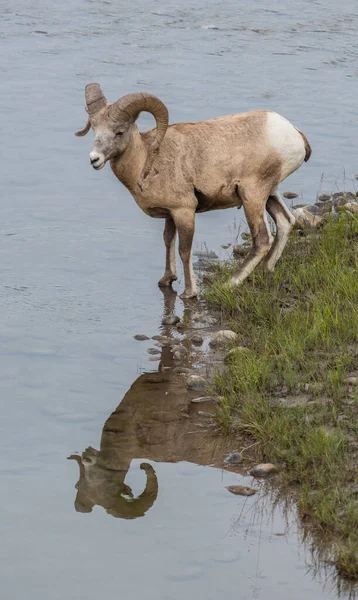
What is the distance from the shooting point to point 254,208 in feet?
27.8

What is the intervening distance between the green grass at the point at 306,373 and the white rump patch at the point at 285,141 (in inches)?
31.8

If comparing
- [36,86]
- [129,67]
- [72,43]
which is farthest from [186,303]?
[72,43]

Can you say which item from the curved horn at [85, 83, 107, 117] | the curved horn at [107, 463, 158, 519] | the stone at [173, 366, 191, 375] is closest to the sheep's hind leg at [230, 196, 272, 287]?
the stone at [173, 366, 191, 375]

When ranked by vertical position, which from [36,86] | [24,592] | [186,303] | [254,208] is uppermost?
[36,86]

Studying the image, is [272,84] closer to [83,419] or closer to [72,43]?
[72,43]

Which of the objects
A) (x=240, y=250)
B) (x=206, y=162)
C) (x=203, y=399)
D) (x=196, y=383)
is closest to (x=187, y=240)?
(x=206, y=162)

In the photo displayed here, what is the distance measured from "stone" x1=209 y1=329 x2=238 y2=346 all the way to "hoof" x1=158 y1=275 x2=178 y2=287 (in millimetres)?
1398

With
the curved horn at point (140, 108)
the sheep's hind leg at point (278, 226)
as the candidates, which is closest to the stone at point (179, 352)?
the sheep's hind leg at point (278, 226)

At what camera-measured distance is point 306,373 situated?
6875mm

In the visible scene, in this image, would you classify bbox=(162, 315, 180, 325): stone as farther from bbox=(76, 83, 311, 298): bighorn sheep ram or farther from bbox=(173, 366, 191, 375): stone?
bbox=(173, 366, 191, 375): stone

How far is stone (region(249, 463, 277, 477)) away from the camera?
5.91 metres

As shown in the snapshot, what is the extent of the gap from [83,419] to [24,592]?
1.89 meters

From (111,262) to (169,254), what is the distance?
90 cm

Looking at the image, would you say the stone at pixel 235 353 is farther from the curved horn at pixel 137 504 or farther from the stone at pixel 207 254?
the stone at pixel 207 254
